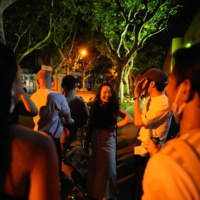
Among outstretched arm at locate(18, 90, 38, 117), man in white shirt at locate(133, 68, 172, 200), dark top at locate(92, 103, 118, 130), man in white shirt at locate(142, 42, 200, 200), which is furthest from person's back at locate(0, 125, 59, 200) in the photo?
dark top at locate(92, 103, 118, 130)

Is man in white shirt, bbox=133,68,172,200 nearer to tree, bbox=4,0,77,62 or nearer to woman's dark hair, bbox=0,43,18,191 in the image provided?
woman's dark hair, bbox=0,43,18,191

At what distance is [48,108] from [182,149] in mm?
3574

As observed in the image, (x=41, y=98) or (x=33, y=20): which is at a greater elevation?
(x=33, y=20)

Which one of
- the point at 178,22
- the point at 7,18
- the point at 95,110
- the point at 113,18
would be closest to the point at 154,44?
the point at 178,22

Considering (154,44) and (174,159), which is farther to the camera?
(154,44)

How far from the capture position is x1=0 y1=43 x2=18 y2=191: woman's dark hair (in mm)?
1195

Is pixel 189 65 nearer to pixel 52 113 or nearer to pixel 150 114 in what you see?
pixel 150 114

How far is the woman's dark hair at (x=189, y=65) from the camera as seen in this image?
1216 mm

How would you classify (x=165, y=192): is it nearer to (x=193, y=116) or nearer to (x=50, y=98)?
(x=193, y=116)

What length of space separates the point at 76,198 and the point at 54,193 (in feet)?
10.1

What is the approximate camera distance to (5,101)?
1202 mm

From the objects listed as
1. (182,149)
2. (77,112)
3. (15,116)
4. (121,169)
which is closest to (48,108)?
(77,112)

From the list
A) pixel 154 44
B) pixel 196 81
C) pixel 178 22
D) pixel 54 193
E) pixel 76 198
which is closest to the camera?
pixel 196 81

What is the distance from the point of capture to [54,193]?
4.47 feet
